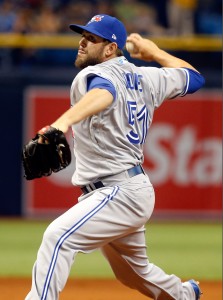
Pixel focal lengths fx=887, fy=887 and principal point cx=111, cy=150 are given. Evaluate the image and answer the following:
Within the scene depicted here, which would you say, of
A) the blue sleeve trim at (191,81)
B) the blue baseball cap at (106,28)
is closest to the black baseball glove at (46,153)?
the blue baseball cap at (106,28)

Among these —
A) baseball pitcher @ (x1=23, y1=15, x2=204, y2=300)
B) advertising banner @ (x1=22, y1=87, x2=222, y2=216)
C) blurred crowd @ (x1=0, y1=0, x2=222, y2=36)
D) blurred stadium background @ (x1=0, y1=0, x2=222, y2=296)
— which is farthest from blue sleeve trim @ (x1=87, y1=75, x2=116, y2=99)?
blurred crowd @ (x1=0, y1=0, x2=222, y2=36)

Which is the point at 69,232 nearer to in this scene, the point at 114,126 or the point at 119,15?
the point at 114,126

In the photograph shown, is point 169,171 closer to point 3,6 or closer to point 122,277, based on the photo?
point 3,6

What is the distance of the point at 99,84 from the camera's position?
15.7 feet

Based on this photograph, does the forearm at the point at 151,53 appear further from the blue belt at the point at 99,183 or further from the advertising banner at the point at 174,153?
the advertising banner at the point at 174,153

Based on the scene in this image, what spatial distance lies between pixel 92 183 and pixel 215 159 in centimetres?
762

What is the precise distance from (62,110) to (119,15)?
1895mm

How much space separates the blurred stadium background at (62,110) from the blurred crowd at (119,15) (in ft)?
0.07

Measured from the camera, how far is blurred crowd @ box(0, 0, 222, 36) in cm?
1288

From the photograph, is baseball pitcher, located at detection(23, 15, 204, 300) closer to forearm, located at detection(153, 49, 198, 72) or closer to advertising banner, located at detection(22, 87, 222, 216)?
forearm, located at detection(153, 49, 198, 72)

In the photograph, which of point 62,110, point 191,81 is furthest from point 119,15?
point 191,81

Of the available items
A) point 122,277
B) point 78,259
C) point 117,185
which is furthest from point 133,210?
point 78,259

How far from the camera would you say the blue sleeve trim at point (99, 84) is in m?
4.77

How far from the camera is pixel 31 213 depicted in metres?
12.2
